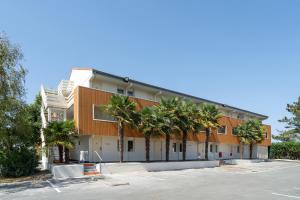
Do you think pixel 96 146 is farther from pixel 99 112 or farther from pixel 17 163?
pixel 17 163

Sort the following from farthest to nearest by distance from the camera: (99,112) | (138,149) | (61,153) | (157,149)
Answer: (157,149) < (138,149) < (99,112) < (61,153)

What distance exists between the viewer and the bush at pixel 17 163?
2330cm

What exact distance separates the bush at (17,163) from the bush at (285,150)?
50771 mm

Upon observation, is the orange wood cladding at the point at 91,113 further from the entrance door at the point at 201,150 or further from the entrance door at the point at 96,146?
the entrance door at the point at 201,150

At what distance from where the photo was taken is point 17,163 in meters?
23.5

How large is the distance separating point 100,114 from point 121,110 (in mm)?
2571

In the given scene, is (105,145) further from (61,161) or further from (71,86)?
(71,86)

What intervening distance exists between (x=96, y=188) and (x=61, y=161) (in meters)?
8.99

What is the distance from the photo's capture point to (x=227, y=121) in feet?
145

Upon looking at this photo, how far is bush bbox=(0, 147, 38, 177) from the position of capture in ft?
76.4

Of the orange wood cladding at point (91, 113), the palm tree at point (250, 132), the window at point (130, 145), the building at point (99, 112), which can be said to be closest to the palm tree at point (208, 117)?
the building at point (99, 112)

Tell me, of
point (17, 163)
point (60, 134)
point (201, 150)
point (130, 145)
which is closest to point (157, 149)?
point (130, 145)

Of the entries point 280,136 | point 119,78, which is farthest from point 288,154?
point 119,78

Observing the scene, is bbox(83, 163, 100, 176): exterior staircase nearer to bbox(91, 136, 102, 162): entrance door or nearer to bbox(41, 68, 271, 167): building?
bbox(41, 68, 271, 167): building
